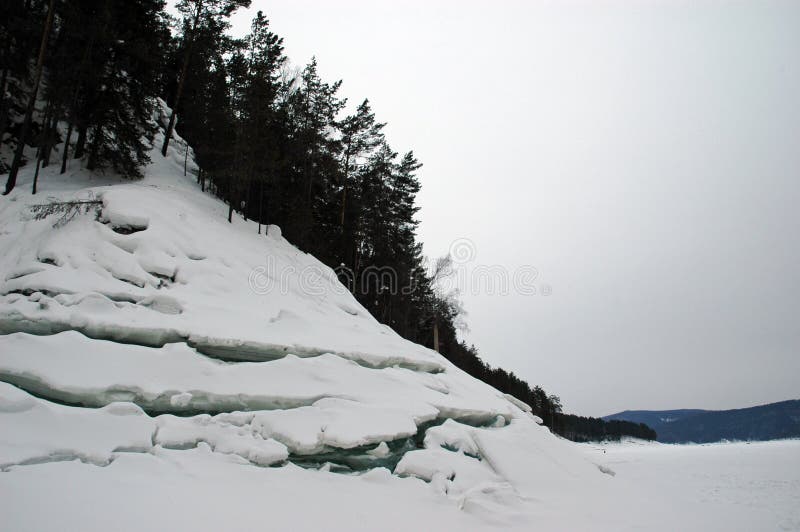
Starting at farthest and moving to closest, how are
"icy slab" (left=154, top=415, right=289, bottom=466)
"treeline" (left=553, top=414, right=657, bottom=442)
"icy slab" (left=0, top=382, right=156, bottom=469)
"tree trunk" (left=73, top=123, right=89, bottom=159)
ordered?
"treeline" (left=553, top=414, right=657, bottom=442) → "tree trunk" (left=73, top=123, right=89, bottom=159) → "icy slab" (left=154, top=415, right=289, bottom=466) → "icy slab" (left=0, top=382, right=156, bottom=469)

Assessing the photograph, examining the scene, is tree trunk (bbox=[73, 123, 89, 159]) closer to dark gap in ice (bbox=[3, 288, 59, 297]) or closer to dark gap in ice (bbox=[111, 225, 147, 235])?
dark gap in ice (bbox=[111, 225, 147, 235])

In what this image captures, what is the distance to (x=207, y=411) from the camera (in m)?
5.75

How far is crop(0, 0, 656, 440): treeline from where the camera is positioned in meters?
14.0

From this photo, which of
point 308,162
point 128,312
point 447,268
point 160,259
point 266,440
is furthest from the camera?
point 447,268

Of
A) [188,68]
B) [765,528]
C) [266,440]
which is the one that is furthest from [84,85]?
[765,528]

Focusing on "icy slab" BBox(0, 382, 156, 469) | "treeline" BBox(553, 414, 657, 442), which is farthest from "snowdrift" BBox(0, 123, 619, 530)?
"treeline" BBox(553, 414, 657, 442)

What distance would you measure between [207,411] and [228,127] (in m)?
16.2

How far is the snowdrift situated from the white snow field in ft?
0.10

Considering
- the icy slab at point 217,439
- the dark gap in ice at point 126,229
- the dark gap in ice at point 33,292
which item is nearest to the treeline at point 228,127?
the dark gap in ice at point 126,229

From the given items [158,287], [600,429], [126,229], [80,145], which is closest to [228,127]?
[80,145]

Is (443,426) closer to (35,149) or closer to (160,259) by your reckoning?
(160,259)

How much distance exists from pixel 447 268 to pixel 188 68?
2072 cm

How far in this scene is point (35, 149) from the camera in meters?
15.5

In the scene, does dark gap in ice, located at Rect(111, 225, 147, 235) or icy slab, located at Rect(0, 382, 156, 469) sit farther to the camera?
dark gap in ice, located at Rect(111, 225, 147, 235)
